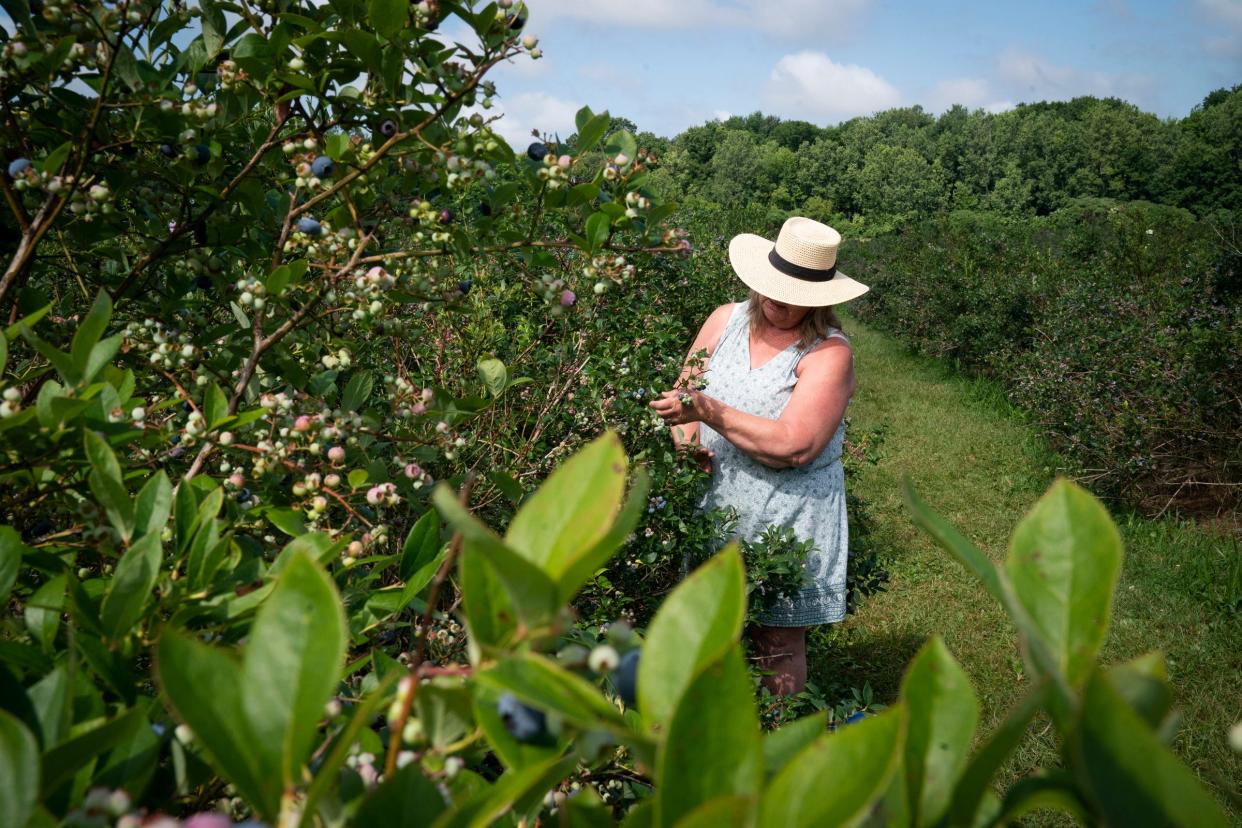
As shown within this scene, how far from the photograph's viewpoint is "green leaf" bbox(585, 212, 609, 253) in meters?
1.43

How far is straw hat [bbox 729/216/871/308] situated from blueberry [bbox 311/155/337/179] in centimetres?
186

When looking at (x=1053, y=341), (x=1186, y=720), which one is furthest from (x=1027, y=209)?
(x=1186, y=720)

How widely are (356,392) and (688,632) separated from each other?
1055 mm

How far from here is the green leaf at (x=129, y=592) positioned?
2.13 feet

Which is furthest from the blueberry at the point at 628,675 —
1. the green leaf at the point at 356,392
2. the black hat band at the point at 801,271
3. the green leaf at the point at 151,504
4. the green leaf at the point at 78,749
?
the black hat band at the point at 801,271

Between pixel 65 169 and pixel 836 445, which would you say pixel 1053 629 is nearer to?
pixel 65 169

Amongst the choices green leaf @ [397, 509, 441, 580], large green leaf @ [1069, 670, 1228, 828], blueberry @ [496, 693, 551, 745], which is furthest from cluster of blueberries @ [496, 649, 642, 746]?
green leaf @ [397, 509, 441, 580]

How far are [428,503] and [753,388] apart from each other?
171 centimetres

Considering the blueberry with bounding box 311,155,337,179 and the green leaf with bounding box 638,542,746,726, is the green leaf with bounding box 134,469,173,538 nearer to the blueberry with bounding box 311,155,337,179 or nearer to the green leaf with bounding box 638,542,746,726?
the green leaf with bounding box 638,542,746,726

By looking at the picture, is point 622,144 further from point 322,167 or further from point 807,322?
point 807,322

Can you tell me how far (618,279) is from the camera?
5.32 ft

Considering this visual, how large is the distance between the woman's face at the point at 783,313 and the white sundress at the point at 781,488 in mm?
103

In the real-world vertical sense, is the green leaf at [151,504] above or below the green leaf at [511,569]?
below

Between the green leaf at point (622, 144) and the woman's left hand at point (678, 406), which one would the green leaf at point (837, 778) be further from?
the woman's left hand at point (678, 406)
